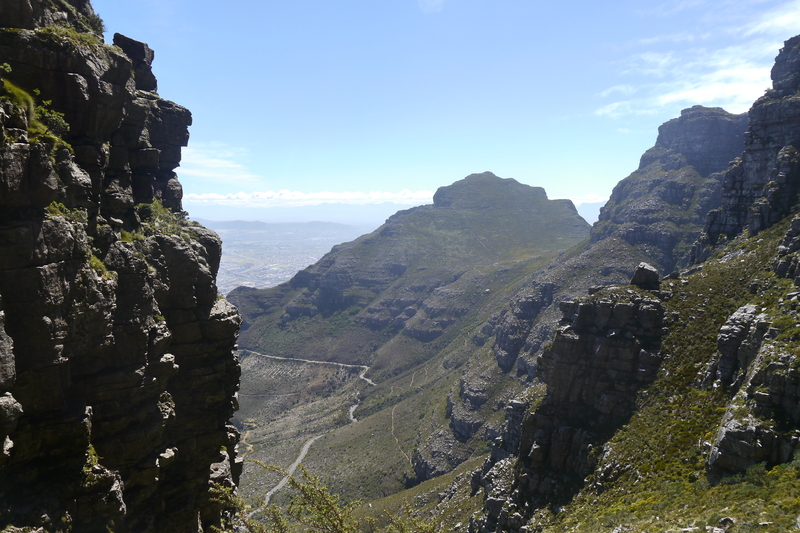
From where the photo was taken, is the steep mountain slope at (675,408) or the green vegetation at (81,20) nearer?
the green vegetation at (81,20)

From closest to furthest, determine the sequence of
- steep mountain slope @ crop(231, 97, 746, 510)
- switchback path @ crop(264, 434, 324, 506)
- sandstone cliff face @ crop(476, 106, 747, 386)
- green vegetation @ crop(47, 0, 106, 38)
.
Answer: green vegetation @ crop(47, 0, 106, 38) → switchback path @ crop(264, 434, 324, 506) → steep mountain slope @ crop(231, 97, 746, 510) → sandstone cliff face @ crop(476, 106, 747, 386)

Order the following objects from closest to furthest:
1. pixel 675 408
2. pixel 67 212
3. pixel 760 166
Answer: pixel 67 212, pixel 675 408, pixel 760 166

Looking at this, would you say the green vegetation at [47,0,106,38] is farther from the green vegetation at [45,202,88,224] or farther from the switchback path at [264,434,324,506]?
the switchback path at [264,434,324,506]

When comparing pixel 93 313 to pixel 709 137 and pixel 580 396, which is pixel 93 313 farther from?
pixel 709 137

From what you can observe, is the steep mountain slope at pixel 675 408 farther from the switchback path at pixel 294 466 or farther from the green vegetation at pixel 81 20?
the switchback path at pixel 294 466

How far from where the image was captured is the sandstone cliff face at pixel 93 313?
1698cm

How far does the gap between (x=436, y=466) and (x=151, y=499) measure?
84516 mm

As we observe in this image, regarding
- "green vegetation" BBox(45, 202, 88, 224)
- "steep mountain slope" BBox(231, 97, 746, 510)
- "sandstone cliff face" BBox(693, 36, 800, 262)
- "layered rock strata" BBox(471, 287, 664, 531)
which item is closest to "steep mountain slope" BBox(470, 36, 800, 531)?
"layered rock strata" BBox(471, 287, 664, 531)

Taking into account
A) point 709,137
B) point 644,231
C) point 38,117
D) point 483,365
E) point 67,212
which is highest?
point 709,137

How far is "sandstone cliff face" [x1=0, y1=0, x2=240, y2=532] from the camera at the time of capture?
1698 cm

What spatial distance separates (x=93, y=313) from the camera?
796 inches

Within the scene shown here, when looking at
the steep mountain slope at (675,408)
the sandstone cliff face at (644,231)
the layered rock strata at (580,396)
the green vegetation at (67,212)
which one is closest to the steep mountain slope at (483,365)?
the sandstone cliff face at (644,231)

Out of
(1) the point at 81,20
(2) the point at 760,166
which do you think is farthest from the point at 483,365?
(1) the point at 81,20

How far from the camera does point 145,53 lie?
3253cm
